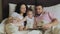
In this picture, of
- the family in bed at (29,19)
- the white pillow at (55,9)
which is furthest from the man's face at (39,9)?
the white pillow at (55,9)

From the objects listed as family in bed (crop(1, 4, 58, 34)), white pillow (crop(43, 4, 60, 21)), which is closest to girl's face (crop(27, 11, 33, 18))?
family in bed (crop(1, 4, 58, 34))

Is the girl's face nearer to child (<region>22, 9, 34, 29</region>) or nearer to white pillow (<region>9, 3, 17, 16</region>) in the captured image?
child (<region>22, 9, 34, 29</region>)

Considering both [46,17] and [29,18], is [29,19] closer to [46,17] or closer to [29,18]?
[29,18]

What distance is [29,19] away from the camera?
243 centimetres

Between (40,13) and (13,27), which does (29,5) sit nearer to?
(40,13)

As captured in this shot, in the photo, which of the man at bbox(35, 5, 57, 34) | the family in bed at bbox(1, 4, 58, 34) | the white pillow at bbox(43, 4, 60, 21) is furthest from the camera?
the white pillow at bbox(43, 4, 60, 21)

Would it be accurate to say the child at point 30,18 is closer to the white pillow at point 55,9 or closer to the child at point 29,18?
the child at point 29,18

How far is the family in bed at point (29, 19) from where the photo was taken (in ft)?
7.45

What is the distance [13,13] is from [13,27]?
0.38m

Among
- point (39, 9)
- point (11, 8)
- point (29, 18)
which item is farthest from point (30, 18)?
point (11, 8)

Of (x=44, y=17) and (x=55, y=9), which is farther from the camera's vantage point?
(x=55, y=9)

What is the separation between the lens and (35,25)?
93.9 inches

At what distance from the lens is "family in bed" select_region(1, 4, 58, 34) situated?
2.27m

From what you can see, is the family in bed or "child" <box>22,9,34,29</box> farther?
"child" <box>22,9,34,29</box>
